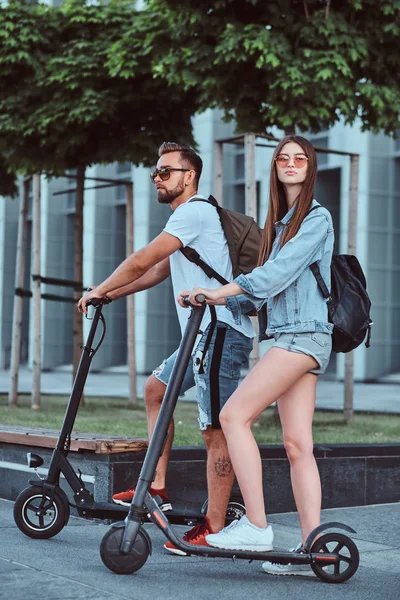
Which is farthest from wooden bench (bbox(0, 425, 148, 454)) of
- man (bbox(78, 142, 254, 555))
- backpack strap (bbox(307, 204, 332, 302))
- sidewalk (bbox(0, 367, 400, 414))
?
sidewalk (bbox(0, 367, 400, 414))

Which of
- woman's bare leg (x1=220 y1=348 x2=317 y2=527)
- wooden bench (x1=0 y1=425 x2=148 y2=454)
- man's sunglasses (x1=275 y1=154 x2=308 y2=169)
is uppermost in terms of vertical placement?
man's sunglasses (x1=275 y1=154 x2=308 y2=169)

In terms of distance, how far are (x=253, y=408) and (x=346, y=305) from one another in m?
0.60

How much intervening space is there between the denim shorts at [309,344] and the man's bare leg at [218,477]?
25.8 inches

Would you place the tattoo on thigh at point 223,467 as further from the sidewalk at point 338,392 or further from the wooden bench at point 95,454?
the sidewalk at point 338,392

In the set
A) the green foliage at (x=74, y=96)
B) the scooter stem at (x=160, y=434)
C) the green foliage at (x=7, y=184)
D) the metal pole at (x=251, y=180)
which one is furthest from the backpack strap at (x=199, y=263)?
the green foliage at (x=7, y=184)

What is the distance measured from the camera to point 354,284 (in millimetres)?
4777

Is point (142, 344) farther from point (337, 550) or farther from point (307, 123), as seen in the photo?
point (337, 550)

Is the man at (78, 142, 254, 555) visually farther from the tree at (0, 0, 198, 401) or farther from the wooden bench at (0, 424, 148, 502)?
the tree at (0, 0, 198, 401)

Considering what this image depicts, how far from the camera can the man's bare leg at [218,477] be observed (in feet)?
16.6

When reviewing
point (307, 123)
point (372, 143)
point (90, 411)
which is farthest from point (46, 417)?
point (372, 143)

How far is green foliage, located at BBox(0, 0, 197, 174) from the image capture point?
12.0 metres

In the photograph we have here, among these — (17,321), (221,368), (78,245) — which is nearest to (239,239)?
(221,368)

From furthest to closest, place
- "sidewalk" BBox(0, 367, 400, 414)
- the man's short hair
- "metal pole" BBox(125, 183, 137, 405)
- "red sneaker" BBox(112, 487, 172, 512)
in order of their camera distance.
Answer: "sidewalk" BBox(0, 367, 400, 414), "metal pole" BBox(125, 183, 137, 405), "red sneaker" BBox(112, 487, 172, 512), the man's short hair

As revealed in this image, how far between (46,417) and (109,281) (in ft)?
18.9
